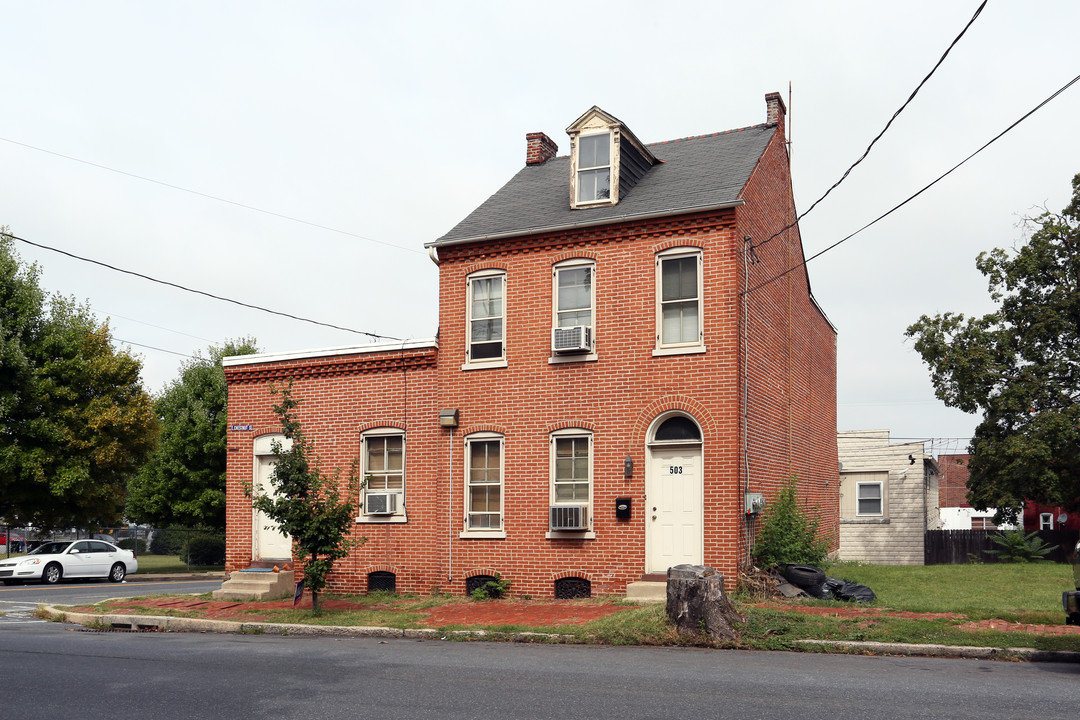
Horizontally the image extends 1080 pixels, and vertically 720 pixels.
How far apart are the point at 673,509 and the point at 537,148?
10056mm

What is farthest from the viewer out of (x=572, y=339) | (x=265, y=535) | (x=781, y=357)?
(x=265, y=535)

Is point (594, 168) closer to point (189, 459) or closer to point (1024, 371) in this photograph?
point (1024, 371)

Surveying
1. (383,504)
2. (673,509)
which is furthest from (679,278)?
(383,504)

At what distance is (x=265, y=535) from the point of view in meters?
20.8

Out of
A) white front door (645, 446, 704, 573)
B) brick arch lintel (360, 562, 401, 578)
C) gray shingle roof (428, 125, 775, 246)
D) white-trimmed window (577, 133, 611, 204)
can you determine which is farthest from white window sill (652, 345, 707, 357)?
brick arch lintel (360, 562, 401, 578)

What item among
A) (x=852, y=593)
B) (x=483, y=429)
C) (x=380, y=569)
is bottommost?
(x=380, y=569)

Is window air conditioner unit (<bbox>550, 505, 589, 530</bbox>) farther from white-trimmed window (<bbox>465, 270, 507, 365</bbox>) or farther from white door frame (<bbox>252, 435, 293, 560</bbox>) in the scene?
white door frame (<bbox>252, 435, 293, 560</bbox>)

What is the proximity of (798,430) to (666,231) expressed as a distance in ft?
24.1

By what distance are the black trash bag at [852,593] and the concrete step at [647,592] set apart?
2.88m

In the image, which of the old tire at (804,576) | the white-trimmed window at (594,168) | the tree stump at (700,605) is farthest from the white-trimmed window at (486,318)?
the tree stump at (700,605)

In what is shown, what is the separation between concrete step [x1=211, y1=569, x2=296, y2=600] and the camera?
18234mm

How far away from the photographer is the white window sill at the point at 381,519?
19.2m

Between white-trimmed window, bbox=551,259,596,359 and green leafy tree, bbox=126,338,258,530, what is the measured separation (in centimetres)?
2545

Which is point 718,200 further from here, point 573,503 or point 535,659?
point 535,659
